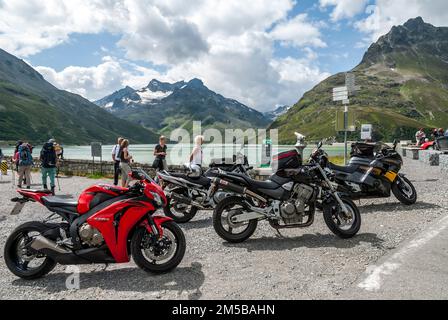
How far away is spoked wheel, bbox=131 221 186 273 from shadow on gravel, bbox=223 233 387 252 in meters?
1.51

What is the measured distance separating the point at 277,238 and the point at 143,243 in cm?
282

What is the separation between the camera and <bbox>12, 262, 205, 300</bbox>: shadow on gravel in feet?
14.4

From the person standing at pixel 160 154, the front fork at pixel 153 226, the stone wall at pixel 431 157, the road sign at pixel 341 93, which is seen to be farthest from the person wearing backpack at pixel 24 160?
the stone wall at pixel 431 157

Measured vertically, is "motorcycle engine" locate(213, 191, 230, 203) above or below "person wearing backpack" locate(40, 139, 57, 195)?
below

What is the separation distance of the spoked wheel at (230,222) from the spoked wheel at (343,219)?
1386 millimetres

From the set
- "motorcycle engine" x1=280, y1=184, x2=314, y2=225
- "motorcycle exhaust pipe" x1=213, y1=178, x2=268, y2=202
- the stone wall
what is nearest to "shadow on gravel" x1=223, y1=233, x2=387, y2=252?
"motorcycle engine" x1=280, y1=184, x2=314, y2=225

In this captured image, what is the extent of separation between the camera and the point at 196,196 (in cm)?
834

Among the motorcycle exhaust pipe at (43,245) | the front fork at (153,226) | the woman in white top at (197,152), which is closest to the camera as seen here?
the motorcycle exhaust pipe at (43,245)

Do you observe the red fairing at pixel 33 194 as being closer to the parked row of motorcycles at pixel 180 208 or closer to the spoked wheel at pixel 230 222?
the parked row of motorcycles at pixel 180 208

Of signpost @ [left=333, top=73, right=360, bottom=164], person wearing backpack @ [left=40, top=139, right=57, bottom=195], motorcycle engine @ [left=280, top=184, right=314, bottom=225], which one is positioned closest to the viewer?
motorcycle engine @ [left=280, top=184, right=314, bottom=225]

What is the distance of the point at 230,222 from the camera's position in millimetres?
6188

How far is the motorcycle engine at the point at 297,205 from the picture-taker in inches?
237

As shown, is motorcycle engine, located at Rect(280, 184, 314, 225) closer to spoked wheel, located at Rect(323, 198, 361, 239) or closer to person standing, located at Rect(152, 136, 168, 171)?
spoked wheel, located at Rect(323, 198, 361, 239)
